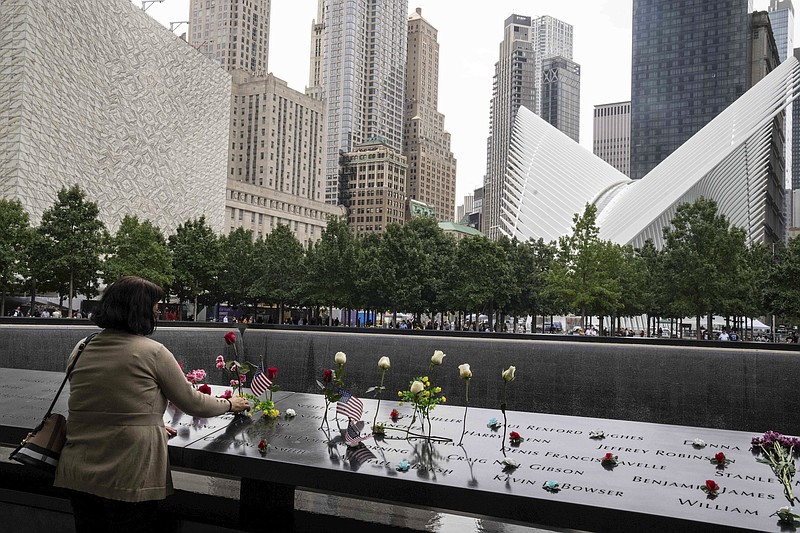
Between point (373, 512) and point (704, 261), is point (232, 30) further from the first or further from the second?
point (373, 512)

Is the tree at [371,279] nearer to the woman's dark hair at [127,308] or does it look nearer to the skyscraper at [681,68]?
the woman's dark hair at [127,308]

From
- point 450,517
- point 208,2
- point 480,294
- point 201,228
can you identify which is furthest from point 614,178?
point 208,2

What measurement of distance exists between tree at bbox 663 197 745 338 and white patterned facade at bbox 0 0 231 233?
44842mm

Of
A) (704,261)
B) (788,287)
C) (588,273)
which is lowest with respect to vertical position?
(788,287)

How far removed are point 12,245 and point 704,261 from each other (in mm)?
38141

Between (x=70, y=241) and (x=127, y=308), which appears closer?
(x=127, y=308)

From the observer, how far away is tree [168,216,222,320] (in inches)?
1973

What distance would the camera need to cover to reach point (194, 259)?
164ft

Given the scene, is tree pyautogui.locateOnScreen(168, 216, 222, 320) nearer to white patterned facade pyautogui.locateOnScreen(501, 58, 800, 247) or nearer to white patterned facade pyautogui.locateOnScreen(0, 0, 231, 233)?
white patterned facade pyautogui.locateOnScreen(0, 0, 231, 233)

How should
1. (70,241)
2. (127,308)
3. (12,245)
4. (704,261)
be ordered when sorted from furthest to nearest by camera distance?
(12,245) < (70,241) < (704,261) < (127,308)

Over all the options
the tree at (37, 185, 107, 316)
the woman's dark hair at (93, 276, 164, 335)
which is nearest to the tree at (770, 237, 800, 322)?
the tree at (37, 185, 107, 316)

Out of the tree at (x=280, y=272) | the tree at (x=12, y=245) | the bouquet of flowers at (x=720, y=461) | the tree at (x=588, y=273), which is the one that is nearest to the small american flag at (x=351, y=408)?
the bouquet of flowers at (x=720, y=461)

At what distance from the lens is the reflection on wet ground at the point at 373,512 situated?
17.0 feet

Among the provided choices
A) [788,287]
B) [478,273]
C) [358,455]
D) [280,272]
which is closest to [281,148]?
[280,272]
